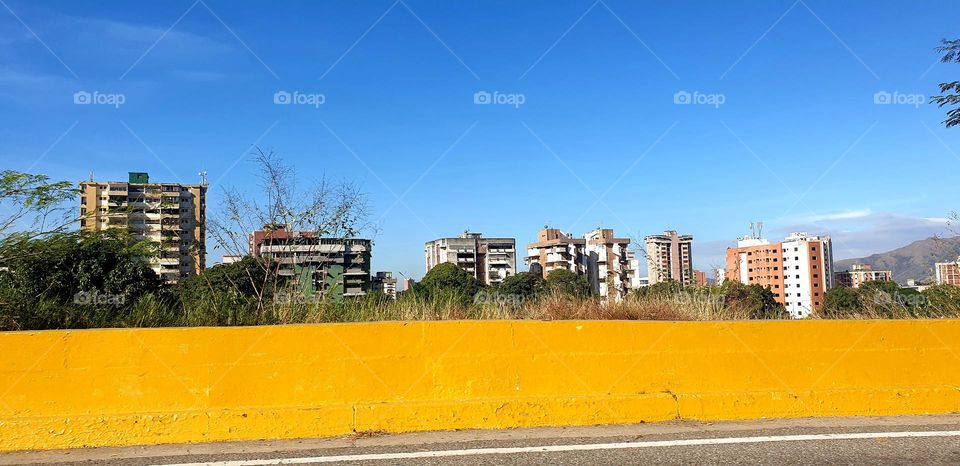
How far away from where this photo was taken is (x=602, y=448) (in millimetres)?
5207

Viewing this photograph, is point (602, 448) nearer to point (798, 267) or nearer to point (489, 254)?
point (798, 267)

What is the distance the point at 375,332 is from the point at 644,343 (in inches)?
105

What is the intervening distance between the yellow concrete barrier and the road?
0.72 ft

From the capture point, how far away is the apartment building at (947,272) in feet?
30.1

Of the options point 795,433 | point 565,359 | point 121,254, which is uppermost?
point 121,254

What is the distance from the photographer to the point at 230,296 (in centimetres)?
752

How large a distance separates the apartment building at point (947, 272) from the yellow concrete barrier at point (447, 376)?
10.00ft

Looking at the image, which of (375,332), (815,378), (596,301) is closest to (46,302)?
(375,332)

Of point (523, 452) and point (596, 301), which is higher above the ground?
point (596, 301)

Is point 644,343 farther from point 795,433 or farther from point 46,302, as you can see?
point 46,302

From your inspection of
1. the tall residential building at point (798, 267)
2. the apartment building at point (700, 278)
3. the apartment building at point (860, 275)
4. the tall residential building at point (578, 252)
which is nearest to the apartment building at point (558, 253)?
the tall residential building at point (578, 252)

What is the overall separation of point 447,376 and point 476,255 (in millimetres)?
167815

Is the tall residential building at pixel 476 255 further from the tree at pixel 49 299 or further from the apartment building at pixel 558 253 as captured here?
the tree at pixel 49 299

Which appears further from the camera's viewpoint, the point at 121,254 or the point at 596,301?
the point at 121,254
